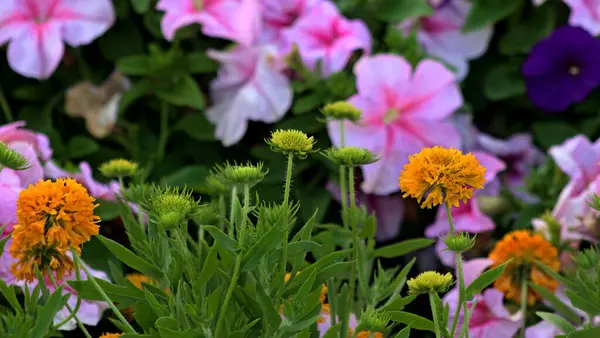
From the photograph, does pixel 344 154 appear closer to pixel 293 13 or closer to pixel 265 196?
pixel 265 196

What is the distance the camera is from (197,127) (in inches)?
45.6

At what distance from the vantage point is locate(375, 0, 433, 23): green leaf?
118cm

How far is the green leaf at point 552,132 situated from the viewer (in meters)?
1.24

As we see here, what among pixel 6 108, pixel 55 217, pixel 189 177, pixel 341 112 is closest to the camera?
pixel 55 217

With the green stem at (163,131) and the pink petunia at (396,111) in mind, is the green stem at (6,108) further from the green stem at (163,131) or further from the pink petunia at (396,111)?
the pink petunia at (396,111)

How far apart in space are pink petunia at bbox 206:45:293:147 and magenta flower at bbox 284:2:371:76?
0.04 m

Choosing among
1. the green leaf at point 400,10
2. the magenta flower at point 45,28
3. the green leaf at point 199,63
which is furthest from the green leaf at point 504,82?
the magenta flower at point 45,28

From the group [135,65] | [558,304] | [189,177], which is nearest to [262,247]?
[558,304]

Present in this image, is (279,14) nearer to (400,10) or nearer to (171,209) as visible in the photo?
(400,10)

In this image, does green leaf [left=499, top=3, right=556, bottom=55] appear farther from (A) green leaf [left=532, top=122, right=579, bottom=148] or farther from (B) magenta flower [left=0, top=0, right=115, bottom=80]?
(B) magenta flower [left=0, top=0, right=115, bottom=80]

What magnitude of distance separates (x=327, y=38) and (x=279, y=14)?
0.09 m

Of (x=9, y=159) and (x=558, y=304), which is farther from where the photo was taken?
(x=558, y=304)

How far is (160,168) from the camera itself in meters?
1.16

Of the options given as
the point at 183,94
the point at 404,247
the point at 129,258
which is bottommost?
the point at 183,94
